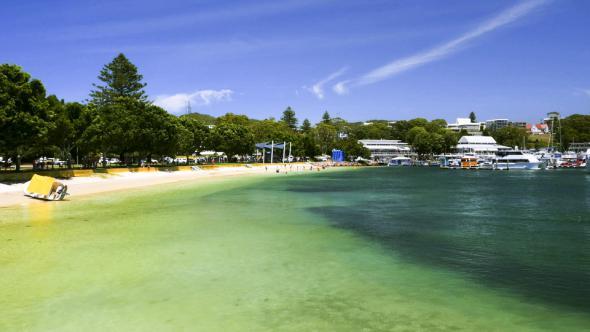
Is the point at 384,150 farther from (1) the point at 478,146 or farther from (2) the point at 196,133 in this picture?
(2) the point at 196,133

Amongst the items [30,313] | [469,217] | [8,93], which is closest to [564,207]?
[469,217]

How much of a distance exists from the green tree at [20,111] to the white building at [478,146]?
172653 mm

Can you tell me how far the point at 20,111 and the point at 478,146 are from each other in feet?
597

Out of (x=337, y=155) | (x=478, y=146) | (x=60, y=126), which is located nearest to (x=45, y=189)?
(x=60, y=126)

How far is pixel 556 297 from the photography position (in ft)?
39.5

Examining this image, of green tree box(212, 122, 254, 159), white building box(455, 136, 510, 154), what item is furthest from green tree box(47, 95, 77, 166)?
white building box(455, 136, 510, 154)

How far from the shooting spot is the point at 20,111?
37281 millimetres

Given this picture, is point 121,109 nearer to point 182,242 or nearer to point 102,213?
point 102,213

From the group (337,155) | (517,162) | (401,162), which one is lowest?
(401,162)

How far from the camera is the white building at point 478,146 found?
183 m

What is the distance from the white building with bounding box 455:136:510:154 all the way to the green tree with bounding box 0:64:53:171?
6797 inches

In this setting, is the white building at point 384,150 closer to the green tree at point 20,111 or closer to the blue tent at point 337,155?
the blue tent at point 337,155

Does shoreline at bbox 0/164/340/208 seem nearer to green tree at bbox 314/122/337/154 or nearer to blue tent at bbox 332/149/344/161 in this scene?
blue tent at bbox 332/149/344/161

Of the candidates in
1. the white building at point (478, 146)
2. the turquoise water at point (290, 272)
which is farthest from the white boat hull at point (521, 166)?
the turquoise water at point (290, 272)
